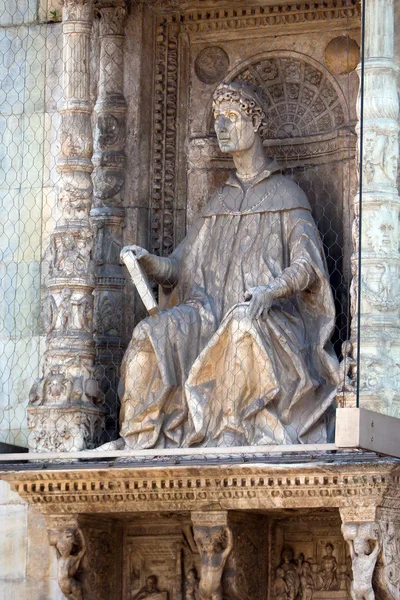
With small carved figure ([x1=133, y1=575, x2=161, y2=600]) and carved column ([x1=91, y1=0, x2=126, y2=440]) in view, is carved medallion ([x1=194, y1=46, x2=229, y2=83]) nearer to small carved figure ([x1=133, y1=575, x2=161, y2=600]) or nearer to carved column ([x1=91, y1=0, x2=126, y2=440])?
Result: carved column ([x1=91, y1=0, x2=126, y2=440])

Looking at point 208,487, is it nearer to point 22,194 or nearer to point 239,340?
point 239,340

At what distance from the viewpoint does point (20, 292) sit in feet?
40.0

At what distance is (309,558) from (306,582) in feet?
0.39

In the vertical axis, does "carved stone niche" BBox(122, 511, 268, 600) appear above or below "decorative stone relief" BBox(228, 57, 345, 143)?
below

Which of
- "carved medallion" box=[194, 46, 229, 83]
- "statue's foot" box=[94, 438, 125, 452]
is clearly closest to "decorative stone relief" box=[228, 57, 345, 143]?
"carved medallion" box=[194, 46, 229, 83]

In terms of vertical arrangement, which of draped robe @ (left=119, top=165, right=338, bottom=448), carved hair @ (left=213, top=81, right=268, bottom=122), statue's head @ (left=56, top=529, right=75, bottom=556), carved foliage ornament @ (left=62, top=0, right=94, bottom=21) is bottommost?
statue's head @ (left=56, top=529, right=75, bottom=556)

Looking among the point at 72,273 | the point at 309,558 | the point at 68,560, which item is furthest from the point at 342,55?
the point at 68,560

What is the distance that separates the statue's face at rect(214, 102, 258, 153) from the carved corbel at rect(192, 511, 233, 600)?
1770 millimetres

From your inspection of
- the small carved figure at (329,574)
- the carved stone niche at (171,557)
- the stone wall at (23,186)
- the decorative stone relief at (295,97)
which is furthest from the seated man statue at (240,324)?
the stone wall at (23,186)

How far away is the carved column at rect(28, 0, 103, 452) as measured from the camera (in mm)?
11359

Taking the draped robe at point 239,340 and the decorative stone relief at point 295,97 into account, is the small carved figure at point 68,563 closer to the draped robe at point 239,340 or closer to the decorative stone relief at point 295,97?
the draped robe at point 239,340

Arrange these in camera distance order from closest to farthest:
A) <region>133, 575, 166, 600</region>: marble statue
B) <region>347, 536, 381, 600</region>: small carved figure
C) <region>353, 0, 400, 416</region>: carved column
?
<region>347, 536, 381, 600</region>: small carved figure → <region>353, 0, 400, 416</region>: carved column → <region>133, 575, 166, 600</region>: marble statue

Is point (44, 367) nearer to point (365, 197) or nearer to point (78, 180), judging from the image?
point (78, 180)

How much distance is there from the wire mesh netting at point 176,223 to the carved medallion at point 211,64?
10 millimetres
